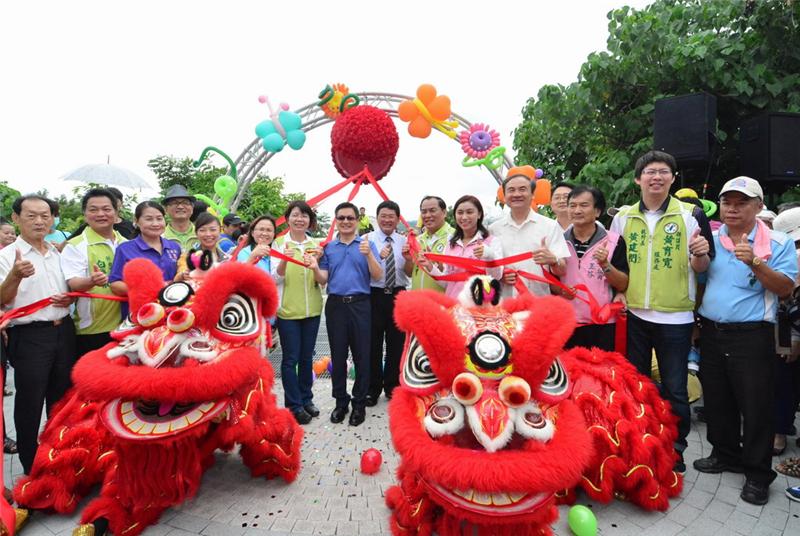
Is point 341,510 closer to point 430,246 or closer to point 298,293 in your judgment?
point 298,293

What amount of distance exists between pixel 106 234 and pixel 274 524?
7.90ft

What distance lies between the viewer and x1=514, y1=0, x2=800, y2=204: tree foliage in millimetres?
6133

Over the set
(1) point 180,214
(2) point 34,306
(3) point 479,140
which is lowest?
(2) point 34,306

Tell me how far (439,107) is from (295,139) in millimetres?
2921

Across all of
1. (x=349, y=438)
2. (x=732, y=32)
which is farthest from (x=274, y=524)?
(x=732, y=32)

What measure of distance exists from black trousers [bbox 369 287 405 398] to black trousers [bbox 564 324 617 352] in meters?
1.66

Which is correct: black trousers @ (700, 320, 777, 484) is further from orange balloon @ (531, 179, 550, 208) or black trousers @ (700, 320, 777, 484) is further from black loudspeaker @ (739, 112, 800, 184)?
Result: orange balloon @ (531, 179, 550, 208)

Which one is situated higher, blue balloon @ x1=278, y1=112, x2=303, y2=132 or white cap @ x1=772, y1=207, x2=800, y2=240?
blue balloon @ x1=278, y1=112, x2=303, y2=132

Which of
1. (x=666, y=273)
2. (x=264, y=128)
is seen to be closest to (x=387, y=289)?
(x=666, y=273)


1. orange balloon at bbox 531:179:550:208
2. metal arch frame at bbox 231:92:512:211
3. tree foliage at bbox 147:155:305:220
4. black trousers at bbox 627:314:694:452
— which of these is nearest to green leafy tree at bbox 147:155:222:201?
tree foliage at bbox 147:155:305:220

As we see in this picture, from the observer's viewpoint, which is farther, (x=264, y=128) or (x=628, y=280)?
(x=264, y=128)

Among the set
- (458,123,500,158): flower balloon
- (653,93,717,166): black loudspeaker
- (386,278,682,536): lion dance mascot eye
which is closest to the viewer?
(386,278,682,536): lion dance mascot eye

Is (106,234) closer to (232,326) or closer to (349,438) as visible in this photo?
(232,326)

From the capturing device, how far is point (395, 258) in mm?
4289
